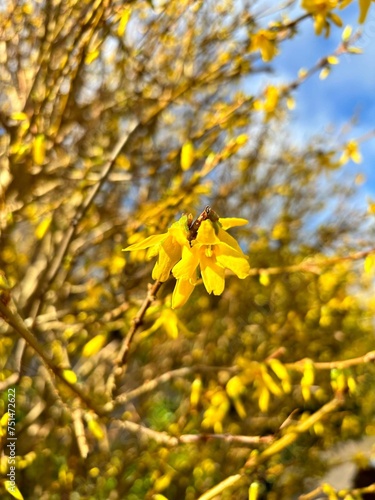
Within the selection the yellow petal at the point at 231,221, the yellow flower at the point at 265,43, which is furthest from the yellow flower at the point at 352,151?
the yellow petal at the point at 231,221

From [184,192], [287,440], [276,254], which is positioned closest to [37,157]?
[184,192]

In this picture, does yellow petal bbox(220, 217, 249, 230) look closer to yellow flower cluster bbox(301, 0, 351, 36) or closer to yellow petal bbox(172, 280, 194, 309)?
yellow petal bbox(172, 280, 194, 309)

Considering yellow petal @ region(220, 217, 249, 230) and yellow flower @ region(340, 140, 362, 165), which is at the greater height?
yellow petal @ region(220, 217, 249, 230)

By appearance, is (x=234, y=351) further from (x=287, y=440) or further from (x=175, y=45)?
(x=287, y=440)

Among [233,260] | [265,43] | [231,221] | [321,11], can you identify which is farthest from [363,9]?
[233,260]

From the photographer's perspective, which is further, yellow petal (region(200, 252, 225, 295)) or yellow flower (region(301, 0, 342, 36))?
yellow flower (region(301, 0, 342, 36))

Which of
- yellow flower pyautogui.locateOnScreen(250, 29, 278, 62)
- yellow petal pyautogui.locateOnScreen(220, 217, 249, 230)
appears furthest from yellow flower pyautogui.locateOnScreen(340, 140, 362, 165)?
yellow petal pyautogui.locateOnScreen(220, 217, 249, 230)

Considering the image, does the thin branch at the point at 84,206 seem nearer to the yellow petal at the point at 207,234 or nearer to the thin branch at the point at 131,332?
the thin branch at the point at 131,332

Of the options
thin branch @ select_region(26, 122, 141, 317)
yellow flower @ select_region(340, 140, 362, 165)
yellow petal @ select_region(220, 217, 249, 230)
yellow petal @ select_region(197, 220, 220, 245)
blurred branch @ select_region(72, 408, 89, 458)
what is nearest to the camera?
yellow petal @ select_region(197, 220, 220, 245)
